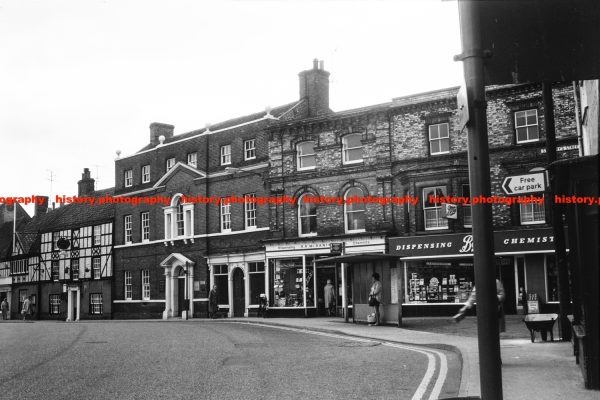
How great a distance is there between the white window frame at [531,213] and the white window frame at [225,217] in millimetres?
15221

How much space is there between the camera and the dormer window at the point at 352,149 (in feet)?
95.2

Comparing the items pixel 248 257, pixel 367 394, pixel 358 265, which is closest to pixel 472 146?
pixel 367 394

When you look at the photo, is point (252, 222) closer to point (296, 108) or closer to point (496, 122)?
point (296, 108)

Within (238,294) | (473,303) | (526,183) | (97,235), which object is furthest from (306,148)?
(473,303)

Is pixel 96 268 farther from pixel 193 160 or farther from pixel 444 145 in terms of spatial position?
pixel 444 145

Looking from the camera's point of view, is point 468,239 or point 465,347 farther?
point 468,239

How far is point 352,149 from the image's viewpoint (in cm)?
2917

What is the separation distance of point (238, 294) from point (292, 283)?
4.18 metres

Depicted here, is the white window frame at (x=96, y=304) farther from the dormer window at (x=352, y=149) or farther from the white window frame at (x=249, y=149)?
the dormer window at (x=352, y=149)

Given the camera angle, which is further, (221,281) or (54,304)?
(54,304)

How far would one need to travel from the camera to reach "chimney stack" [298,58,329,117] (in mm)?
34188

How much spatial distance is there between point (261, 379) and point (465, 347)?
5200 millimetres

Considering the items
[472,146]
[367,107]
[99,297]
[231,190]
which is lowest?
[99,297]

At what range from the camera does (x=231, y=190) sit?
3381 cm
